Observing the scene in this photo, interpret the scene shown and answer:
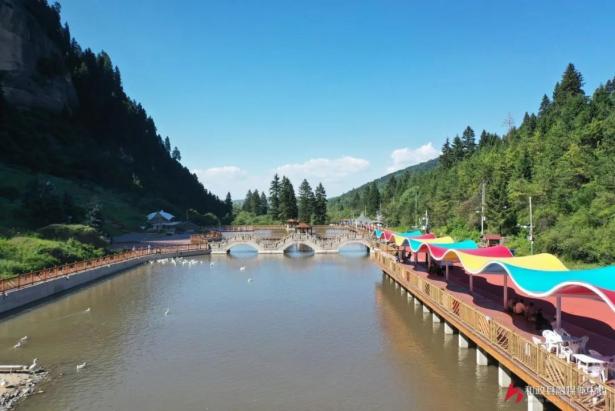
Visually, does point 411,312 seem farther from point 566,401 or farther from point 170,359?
point 566,401

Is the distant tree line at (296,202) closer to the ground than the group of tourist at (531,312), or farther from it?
farther from it

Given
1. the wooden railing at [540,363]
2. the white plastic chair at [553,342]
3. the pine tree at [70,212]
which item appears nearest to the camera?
the wooden railing at [540,363]

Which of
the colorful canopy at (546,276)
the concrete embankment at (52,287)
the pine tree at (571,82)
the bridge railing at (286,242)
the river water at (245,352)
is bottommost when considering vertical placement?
the river water at (245,352)

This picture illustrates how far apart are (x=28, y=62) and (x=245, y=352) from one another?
82093 millimetres

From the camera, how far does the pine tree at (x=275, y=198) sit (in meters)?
105

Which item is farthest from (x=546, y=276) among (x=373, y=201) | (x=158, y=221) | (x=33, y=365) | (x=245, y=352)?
(x=373, y=201)

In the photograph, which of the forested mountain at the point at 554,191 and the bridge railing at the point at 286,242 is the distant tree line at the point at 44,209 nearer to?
the bridge railing at the point at 286,242

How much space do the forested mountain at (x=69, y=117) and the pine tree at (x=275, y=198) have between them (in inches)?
811

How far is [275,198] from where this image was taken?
107 meters

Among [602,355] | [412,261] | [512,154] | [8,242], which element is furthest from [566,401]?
[512,154]

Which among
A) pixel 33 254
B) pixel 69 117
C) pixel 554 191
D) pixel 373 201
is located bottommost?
pixel 33 254

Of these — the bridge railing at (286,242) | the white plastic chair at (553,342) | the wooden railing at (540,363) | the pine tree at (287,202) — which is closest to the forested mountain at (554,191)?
the bridge railing at (286,242)

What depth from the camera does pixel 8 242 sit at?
32375mm

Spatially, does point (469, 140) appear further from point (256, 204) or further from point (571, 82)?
point (256, 204)
